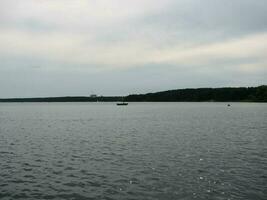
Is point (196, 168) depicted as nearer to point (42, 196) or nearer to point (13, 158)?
point (42, 196)

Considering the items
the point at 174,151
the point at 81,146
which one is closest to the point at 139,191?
the point at 174,151

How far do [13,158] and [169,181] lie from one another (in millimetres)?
17694

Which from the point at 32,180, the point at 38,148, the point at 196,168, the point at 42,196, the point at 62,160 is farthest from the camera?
the point at 38,148

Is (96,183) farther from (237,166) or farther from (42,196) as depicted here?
(237,166)

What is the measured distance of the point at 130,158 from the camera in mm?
37156

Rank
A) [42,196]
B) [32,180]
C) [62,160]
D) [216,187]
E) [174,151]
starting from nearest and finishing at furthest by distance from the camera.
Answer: [42,196]
[216,187]
[32,180]
[62,160]
[174,151]

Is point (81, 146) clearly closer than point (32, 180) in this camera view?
No

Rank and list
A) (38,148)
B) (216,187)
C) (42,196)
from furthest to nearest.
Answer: (38,148)
(216,187)
(42,196)

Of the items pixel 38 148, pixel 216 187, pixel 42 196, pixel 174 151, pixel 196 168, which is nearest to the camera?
pixel 42 196

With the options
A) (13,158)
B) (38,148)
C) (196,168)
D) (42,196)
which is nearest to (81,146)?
(38,148)

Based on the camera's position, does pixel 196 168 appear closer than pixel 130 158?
Yes

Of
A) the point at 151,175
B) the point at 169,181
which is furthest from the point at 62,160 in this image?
the point at 169,181

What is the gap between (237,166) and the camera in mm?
32250

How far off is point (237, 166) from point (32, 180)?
1610 cm
